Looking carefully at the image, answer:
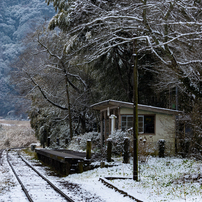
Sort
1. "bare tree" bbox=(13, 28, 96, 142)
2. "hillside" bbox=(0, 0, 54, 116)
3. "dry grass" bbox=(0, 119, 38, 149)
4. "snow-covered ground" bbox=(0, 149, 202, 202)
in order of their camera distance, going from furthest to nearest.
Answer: "hillside" bbox=(0, 0, 54, 116) < "dry grass" bbox=(0, 119, 38, 149) < "bare tree" bbox=(13, 28, 96, 142) < "snow-covered ground" bbox=(0, 149, 202, 202)

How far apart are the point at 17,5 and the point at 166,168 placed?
167451 mm

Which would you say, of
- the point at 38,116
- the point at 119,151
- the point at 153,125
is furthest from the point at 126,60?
the point at 38,116

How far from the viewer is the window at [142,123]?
22.2 m

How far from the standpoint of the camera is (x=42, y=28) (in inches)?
1261

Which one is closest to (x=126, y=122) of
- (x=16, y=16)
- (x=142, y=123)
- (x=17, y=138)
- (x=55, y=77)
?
(x=142, y=123)

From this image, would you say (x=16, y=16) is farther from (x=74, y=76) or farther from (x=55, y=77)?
(x=74, y=76)

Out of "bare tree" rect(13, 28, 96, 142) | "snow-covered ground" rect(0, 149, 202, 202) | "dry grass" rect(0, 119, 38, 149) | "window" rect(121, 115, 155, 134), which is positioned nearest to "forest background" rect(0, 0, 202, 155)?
"bare tree" rect(13, 28, 96, 142)

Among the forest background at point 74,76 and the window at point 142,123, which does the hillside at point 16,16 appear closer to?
the forest background at point 74,76

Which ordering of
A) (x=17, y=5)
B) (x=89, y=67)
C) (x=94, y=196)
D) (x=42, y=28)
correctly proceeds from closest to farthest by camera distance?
(x=94, y=196)
(x=89, y=67)
(x=42, y=28)
(x=17, y=5)

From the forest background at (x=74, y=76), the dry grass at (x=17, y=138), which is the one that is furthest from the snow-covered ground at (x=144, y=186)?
the dry grass at (x=17, y=138)

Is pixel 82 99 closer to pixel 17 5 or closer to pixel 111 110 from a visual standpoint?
pixel 111 110

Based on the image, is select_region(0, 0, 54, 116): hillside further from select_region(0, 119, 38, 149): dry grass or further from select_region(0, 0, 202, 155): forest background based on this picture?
select_region(0, 0, 202, 155): forest background

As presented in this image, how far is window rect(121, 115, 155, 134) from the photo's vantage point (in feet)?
72.8

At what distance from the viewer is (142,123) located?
2236 centimetres
